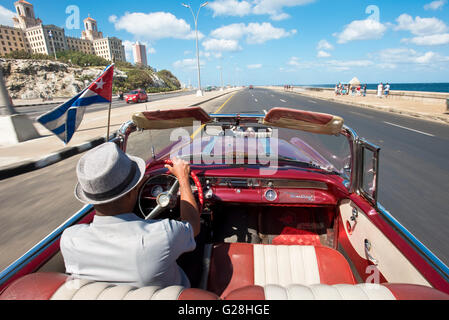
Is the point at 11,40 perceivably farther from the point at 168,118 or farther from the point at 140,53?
the point at 168,118

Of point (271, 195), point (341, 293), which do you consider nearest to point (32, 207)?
point (271, 195)

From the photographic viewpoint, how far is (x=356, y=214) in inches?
91.3

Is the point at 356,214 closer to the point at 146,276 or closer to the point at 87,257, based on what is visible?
the point at 146,276

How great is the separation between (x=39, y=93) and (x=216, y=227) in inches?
2759

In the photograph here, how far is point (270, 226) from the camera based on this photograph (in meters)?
3.28

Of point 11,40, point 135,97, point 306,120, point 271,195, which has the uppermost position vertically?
point 11,40

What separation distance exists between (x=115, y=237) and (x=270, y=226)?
2349mm

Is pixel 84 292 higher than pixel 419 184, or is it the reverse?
pixel 84 292

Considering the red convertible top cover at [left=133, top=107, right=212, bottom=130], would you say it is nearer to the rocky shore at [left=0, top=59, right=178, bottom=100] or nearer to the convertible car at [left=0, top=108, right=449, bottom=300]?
the convertible car at [left=0, top=108, right=449, bottom=300]

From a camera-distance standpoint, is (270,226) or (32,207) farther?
(32,207)

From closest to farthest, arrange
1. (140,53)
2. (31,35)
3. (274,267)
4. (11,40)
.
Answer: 1. (274,267)
2. (11,40)
3. (31,35)
4. (140,53)

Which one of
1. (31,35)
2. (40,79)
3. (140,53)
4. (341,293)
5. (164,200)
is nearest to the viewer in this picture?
(341,293)

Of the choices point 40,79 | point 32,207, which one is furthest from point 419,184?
point 40,79
